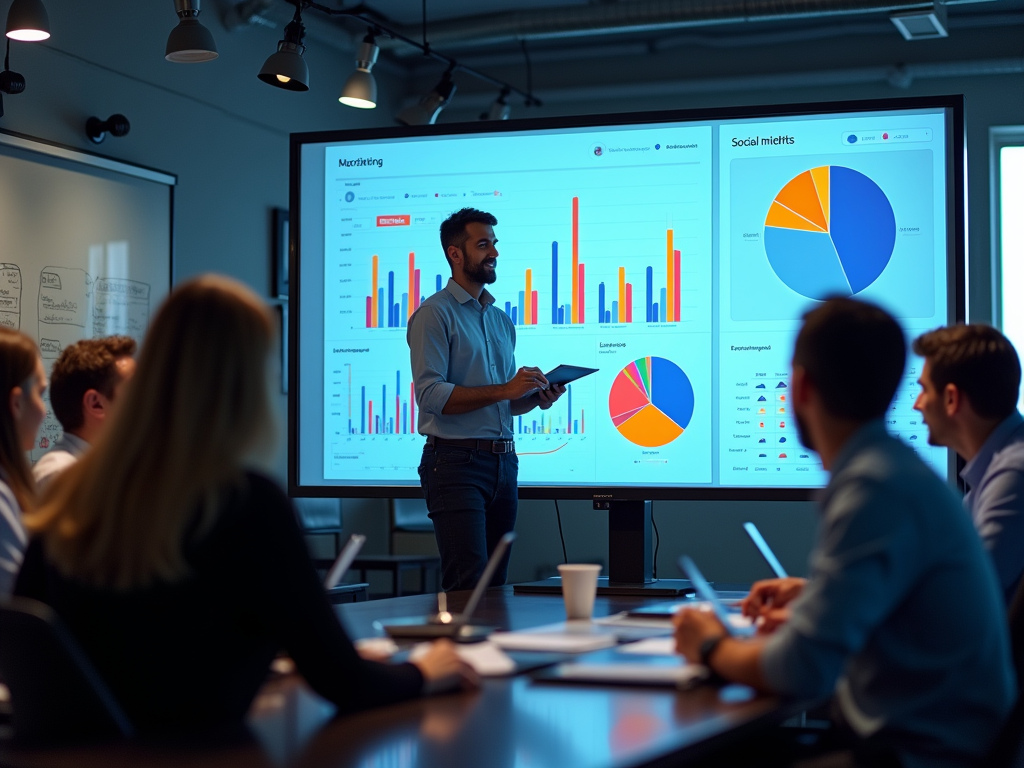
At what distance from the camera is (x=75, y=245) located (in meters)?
4.67

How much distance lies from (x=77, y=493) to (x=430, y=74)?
6.31m

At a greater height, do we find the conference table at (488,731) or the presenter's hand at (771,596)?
the presenter's hand at (771,596)

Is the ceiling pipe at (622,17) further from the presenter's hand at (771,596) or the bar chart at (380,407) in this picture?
the presenter's hand at (771,596)

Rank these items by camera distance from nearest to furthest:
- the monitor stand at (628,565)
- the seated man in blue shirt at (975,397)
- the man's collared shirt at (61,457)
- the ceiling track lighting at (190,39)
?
the seated man in blue shirt at (975,397), the man's collared shirt at (61,457), the monitor stand at (628,565), the ceiling track lighting at (190,39)

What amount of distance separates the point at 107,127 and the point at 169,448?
12.6 feet

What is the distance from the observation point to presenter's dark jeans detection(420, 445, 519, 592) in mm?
3225

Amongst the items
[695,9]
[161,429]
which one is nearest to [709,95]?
[695,9]

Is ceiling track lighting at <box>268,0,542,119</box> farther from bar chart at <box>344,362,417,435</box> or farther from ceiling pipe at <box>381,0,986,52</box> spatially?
bar chart at <box>344,362,417,435</box>

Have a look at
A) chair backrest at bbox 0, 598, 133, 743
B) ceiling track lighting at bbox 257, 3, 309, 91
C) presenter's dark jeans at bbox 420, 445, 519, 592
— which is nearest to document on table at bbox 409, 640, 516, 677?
chair backrest at bbox 0, 598, 133, 743

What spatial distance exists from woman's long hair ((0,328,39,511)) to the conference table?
0.76m

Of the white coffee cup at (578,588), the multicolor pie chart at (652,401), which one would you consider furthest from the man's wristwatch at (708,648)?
the multicolor pie chart at (652,401)

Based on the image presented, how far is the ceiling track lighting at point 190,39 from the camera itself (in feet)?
14.1

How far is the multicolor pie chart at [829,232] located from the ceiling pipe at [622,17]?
2.38 metres

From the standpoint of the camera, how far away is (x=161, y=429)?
1.29 meters
